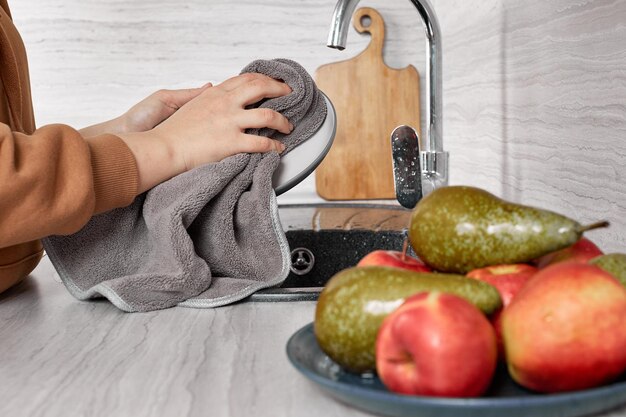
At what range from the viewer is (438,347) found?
1.31ft

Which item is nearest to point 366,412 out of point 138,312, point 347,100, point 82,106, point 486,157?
point 138,312

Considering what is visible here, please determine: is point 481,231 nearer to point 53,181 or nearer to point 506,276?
point 506,276

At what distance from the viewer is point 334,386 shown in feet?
1.46

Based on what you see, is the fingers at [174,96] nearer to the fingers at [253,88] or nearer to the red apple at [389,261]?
the fingers at [253,88]

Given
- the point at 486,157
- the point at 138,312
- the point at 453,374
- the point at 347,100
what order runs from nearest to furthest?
the point at 453,374
the point at 138,312
the point at 486,157
the point at 347,100

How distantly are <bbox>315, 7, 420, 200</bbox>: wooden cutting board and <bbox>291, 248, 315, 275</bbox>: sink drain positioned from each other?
0.57m

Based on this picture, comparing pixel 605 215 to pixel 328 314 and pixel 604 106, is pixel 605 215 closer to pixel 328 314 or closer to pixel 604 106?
pixel 604 106

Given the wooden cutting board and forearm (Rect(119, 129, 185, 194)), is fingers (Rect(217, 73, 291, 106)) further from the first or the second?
the wooden cutting board

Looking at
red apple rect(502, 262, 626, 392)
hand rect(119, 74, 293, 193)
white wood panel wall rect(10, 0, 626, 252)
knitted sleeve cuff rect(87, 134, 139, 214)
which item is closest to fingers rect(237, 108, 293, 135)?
hand rect(119, 74, 293, 193)

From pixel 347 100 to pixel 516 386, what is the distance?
141 cm

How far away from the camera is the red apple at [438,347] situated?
40 cm

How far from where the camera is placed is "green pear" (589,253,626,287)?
18.6 inches

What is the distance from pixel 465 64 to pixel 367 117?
→ 319 millimetres

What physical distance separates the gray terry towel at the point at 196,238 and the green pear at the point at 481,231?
1.12 feet
